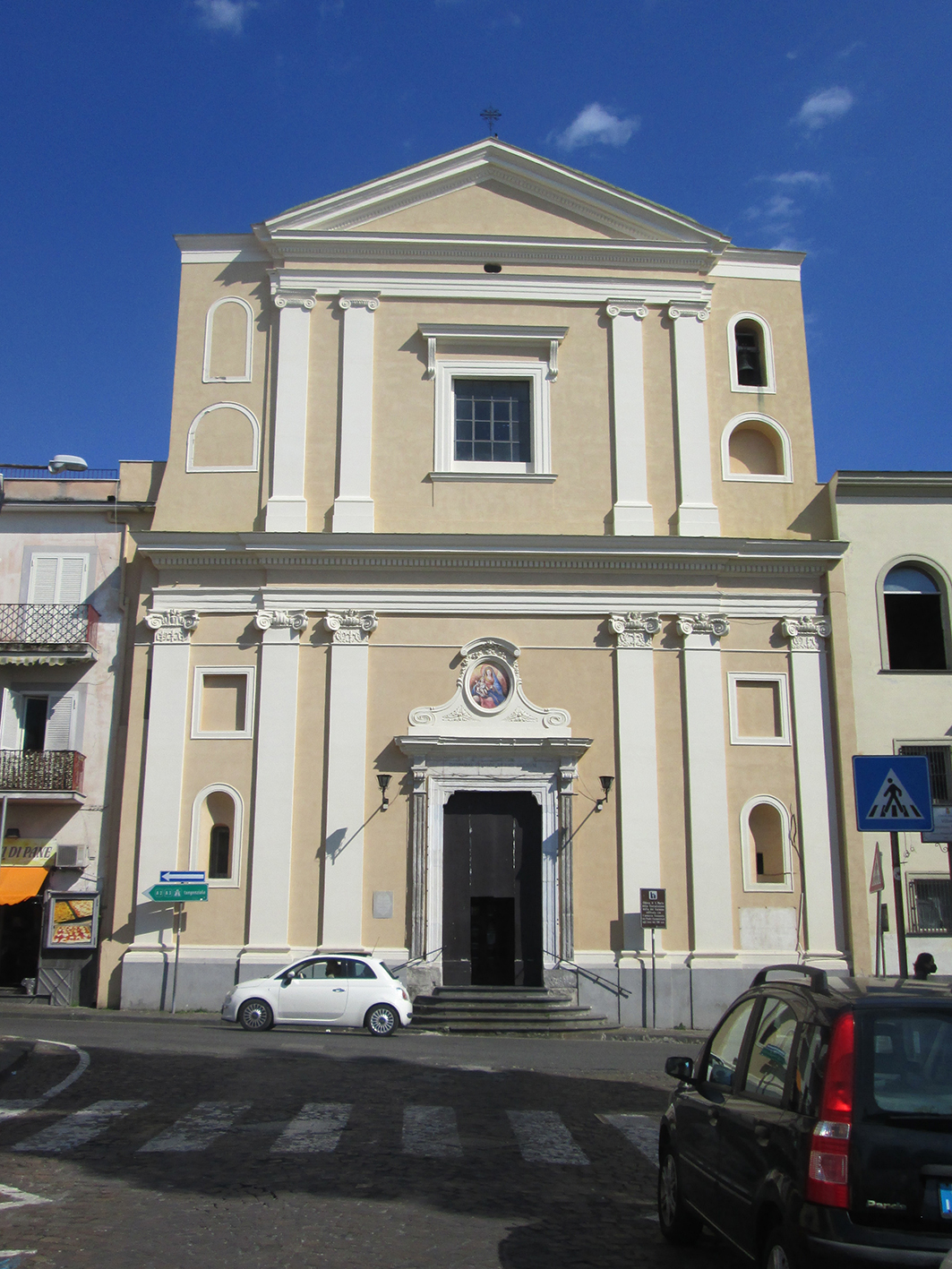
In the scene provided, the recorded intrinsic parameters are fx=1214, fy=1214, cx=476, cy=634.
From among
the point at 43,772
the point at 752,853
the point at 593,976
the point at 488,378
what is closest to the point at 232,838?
the point at 43,772

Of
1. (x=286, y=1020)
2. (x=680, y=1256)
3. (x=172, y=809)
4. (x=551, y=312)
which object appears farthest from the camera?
(x=551, y=312)

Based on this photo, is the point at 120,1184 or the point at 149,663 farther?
the point at 149,663

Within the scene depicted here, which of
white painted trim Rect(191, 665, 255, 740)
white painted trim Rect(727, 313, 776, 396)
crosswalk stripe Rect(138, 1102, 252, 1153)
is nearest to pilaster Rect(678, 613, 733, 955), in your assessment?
white painted trim Rect(727, 313, 776, 396)

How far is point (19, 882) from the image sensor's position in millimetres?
23375

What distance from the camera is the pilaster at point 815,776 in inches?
890

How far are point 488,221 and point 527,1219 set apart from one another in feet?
71.1

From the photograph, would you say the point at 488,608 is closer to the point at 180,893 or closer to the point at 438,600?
the point at 438,600

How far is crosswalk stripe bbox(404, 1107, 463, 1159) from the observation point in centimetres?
977

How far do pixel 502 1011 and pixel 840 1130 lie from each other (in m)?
16.7

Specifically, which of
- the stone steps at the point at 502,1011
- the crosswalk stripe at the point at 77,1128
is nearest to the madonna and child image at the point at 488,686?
the stone steps at the point at 502,1011

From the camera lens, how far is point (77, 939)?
2297 centimetres

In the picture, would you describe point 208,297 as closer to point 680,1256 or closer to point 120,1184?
Answer: point 120,1184

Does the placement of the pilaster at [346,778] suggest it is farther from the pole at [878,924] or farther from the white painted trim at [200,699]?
the pole at [878,924]

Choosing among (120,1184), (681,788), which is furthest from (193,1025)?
(120,1184)
